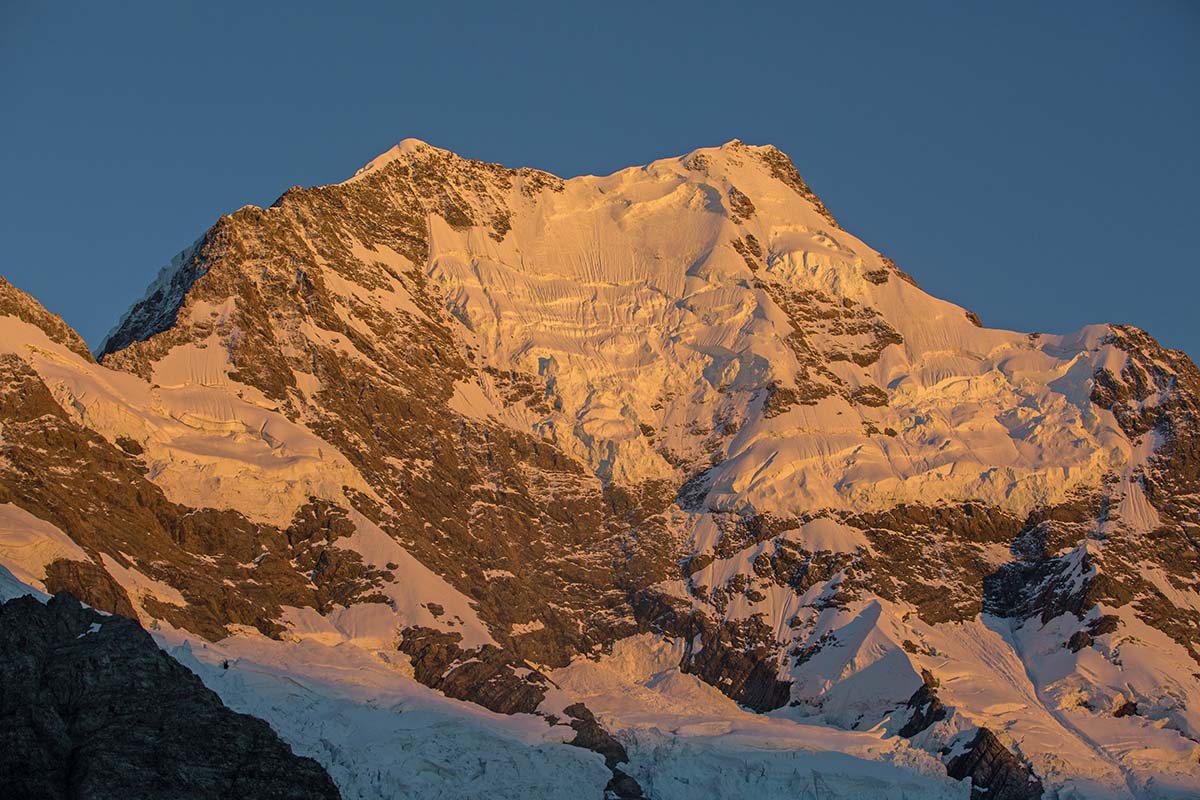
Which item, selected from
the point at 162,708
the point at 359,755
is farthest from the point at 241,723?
the point at 359,755

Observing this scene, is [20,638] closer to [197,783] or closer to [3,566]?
[197,783]

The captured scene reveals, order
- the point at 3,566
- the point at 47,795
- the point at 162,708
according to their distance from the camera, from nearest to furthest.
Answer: the point at 47,795
the point at 162,708
the point at 3,566

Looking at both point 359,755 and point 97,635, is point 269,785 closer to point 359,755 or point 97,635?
point 97,635

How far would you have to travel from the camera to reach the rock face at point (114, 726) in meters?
153

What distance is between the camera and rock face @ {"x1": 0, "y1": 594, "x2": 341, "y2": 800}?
152875mm

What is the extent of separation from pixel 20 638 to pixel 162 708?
37.9ft

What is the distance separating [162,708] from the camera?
541 ft

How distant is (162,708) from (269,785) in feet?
40.2

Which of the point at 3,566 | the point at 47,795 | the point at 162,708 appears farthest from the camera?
the point at 3,566

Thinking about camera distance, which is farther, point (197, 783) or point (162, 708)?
point (162, 708)

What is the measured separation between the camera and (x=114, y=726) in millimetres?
160500

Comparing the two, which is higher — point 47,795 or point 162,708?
point 162,708

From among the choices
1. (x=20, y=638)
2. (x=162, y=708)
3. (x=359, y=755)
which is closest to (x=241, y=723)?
(x=162, y=708)

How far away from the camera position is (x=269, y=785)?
517 feet
